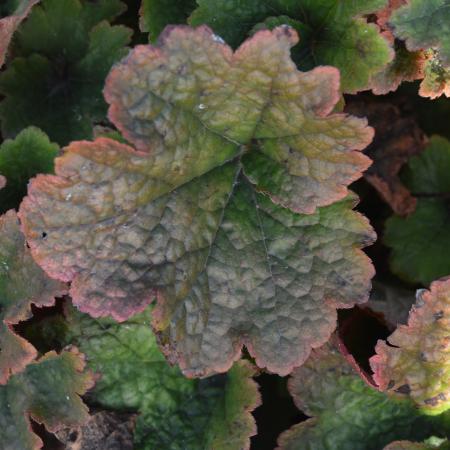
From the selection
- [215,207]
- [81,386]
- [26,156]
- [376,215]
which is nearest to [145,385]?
[81,386]

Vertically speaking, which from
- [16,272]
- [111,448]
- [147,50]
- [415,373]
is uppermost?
[147,50]

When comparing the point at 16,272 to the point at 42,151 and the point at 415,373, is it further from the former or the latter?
the point at 415,373

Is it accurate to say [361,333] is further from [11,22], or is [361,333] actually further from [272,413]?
[11,22]

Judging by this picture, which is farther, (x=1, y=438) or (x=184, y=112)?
(x=1, y=438)

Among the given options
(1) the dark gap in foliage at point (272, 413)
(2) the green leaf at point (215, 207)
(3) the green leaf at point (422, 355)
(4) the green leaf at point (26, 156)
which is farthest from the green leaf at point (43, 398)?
(3) the green leaf at point (422, 355)

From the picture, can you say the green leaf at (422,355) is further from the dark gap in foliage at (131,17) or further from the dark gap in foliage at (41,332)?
the dark gap in foliage at (131,17)

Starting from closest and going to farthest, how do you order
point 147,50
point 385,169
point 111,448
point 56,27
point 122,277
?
point 147,50, point 122,277, point 111,448, point 56,27, point 385,169

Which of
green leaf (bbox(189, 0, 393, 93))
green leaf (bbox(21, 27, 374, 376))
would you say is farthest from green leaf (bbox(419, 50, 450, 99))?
green leaf (bbox(21, 27, 374, 376))

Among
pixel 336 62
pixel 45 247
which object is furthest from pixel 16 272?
pixel 336 62
